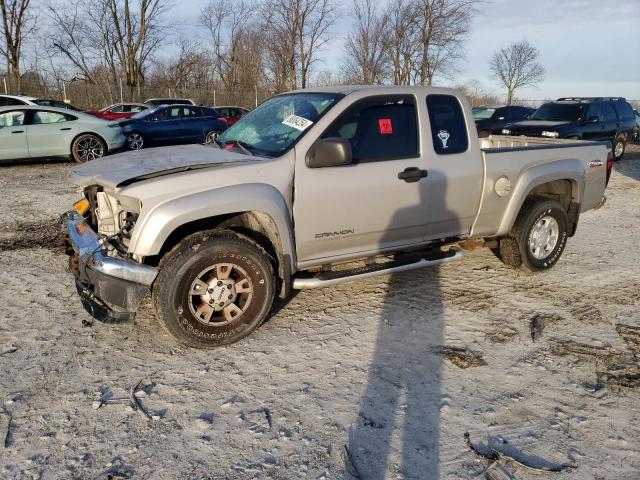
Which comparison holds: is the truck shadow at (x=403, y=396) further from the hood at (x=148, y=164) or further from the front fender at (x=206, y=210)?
the hood at (x=148, y=164)

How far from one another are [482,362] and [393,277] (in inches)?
67.6

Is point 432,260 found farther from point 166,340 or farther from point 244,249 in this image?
point 166,340

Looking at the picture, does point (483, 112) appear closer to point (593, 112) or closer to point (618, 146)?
point (618, 146)

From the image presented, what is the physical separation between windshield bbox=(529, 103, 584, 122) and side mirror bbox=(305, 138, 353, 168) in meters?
11.3

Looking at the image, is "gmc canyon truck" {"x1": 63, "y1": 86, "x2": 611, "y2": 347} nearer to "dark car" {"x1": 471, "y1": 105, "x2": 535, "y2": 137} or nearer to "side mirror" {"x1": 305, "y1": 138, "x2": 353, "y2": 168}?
"side mirror" {"x1": 305, "y1": 138, "x2": 353, "y2": 168}

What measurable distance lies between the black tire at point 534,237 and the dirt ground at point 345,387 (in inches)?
14.9

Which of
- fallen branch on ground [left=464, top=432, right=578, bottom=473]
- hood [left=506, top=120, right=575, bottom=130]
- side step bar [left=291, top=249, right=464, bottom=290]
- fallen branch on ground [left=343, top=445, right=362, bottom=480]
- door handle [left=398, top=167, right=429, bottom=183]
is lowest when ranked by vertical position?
fallen branch on ground [left=464, top=432, right=578, bottom=473]

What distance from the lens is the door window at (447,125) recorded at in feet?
14.7

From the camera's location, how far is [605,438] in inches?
112

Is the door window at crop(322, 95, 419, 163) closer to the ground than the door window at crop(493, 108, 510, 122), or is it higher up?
closer to the ground

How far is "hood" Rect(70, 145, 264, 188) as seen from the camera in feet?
11.7

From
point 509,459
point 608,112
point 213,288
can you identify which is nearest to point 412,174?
point 213,288

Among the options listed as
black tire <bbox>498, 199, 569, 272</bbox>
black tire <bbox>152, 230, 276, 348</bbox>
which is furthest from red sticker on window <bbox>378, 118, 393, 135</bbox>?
black tire <bbox>498, 199, 569, 272</bbox>

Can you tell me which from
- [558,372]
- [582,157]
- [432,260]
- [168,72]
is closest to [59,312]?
[432,260]
